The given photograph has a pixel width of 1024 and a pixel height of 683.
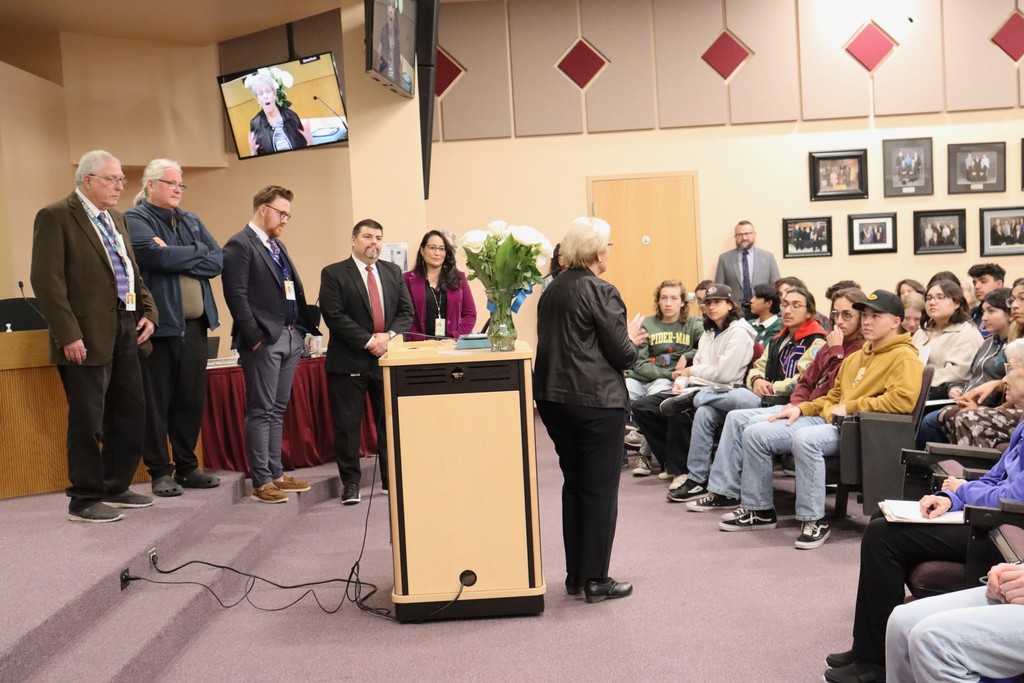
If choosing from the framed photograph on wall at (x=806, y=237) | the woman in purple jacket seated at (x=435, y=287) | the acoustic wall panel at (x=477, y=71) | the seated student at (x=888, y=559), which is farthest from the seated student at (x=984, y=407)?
the acoustic wall panel at (x=477, y=71)

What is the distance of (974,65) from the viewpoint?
880 cm

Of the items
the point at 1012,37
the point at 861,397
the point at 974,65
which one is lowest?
the point at 861,397

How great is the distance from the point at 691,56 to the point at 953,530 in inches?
275

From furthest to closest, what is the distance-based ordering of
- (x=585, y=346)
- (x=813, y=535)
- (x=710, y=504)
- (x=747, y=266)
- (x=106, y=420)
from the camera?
1. (x=747, y=266)
2. (x=710, y=504)
3. (x=813, y=535)
4. (x=106, y=420)
5. (x=585, y=346)

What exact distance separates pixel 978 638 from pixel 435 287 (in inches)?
172

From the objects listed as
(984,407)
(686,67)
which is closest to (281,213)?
(984,407)

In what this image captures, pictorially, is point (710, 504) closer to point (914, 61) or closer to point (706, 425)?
point (706, 425)

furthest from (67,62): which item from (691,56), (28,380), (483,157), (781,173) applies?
(781,173)

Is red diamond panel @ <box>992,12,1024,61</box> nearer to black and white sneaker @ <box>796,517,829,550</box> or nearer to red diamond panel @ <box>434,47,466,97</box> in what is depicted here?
red diamond panel @ <box>434,47,466,97</box>

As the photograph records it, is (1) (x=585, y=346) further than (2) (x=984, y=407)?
No

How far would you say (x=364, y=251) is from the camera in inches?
210

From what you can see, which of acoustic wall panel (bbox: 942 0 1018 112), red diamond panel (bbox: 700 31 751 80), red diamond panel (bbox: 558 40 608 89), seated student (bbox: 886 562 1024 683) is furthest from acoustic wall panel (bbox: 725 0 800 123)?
seated student (bbox: 886 562 1024 683)

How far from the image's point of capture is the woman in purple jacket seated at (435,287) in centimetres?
600

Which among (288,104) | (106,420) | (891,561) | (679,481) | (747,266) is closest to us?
(891,561)
